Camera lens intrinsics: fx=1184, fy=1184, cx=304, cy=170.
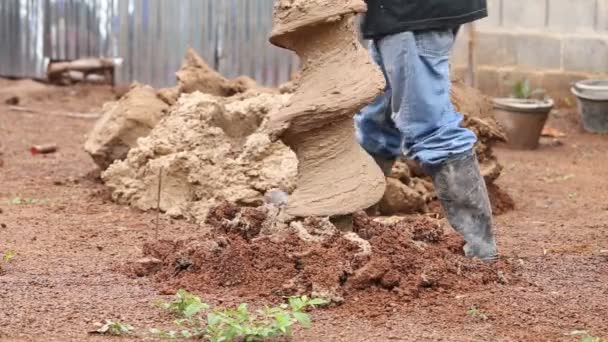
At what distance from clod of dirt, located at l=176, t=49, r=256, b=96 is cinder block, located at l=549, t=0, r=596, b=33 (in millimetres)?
4084

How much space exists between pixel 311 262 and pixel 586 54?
6.83 m

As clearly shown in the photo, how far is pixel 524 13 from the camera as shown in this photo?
1084 centimetres

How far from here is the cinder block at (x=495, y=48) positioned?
430 inches

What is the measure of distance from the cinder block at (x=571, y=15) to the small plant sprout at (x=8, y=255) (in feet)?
21.9

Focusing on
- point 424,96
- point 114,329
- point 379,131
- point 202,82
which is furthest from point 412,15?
point 202,82

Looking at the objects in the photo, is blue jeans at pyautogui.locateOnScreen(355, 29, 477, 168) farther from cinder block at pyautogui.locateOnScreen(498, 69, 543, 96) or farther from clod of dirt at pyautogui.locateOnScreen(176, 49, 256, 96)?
cinder block at pyautogui.locateOnScreen(498, 69, 543, 96)

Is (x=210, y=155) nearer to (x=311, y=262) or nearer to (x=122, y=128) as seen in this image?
(x=122, y=128)

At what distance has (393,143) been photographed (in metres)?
5.59

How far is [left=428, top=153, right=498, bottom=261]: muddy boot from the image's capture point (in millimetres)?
5086

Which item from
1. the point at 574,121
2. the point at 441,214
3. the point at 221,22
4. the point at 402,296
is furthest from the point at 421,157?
the point at 221,22

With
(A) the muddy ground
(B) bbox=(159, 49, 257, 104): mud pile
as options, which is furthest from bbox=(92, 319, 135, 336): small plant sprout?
(B) bbox=(159, 49, 257, 104): mud pile

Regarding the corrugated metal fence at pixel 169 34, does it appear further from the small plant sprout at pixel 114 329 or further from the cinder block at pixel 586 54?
the small plant sprout at pixel 114 329

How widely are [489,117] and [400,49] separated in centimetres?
256

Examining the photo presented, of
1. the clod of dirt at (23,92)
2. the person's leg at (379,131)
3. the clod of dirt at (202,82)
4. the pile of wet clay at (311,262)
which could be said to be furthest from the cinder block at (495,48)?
the pile of wet clay at (311,262)
